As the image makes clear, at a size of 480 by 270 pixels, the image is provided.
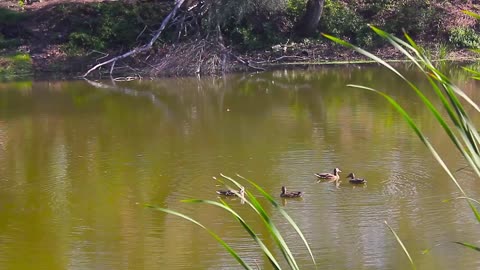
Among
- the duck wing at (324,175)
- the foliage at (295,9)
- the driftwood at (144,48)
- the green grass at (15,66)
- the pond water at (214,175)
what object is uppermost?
the foliage at (295,9)

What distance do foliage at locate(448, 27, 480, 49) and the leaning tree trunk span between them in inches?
161

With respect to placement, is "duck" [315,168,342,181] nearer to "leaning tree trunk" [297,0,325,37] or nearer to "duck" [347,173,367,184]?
"duck" [347,173,367,184]

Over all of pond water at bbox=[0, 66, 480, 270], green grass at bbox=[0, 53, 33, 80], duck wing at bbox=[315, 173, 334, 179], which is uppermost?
green grass at bbox=[0, 53, 33, 80]

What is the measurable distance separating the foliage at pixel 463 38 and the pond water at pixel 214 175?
646 cm

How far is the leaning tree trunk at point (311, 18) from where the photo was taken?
2542cm

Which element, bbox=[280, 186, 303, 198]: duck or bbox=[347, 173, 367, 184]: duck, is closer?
bbox=[280, 186, 303, 198]: duck

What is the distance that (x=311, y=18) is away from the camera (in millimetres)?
25625

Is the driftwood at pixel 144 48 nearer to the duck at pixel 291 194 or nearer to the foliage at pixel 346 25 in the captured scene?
the foliage at pixel 346 25

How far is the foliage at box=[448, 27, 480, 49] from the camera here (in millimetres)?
24797

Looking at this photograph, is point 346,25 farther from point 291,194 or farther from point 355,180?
point 291,194

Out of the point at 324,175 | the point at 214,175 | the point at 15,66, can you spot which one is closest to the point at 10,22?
the point at 15,66

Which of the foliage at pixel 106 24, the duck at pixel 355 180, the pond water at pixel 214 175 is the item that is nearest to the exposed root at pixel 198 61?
the foliage at pixel 106 24

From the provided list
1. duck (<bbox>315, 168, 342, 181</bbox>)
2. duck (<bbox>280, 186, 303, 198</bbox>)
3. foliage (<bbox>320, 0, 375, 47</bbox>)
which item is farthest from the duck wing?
foliage (<bbox>320, 0, 375, 47</bbox>)

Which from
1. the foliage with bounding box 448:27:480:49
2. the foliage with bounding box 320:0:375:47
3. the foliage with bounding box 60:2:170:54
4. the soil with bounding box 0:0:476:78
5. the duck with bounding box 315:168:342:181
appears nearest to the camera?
the duck with bounding box 315:168:342:181
